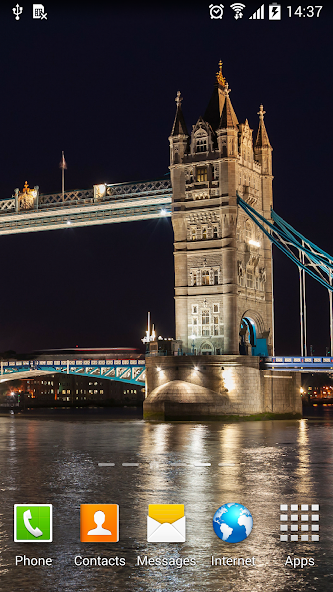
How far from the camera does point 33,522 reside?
877 centimetres

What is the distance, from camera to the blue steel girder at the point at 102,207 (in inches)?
2339

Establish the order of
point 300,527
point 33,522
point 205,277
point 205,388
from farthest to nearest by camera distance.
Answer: point 205,277 < point 205,388 < point 300,527 < point 33,522

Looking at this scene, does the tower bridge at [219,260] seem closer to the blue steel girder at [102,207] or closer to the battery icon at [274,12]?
the blue steel girder at [102,207]

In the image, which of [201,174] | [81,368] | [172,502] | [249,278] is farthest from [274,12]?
[81,368]

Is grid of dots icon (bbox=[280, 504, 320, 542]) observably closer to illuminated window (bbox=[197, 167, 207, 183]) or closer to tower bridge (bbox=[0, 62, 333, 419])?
tower bridge (bbox=[0, 62, 333, 419])

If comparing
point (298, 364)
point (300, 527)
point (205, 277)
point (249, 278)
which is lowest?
point (300, 527)

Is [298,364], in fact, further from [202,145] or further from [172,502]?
→ [172,502]

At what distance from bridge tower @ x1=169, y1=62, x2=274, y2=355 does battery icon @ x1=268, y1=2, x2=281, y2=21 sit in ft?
151

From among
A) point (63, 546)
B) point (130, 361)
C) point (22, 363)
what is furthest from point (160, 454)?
point (22, 363)

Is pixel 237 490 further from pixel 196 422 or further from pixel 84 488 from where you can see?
pixel 196 422

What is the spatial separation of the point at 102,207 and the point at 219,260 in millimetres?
10169

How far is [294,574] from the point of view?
937cm

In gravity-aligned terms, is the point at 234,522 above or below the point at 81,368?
below

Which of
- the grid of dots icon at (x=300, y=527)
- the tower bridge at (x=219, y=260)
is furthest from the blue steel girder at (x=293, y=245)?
the grid of dots icon at (x=300, y=527)
